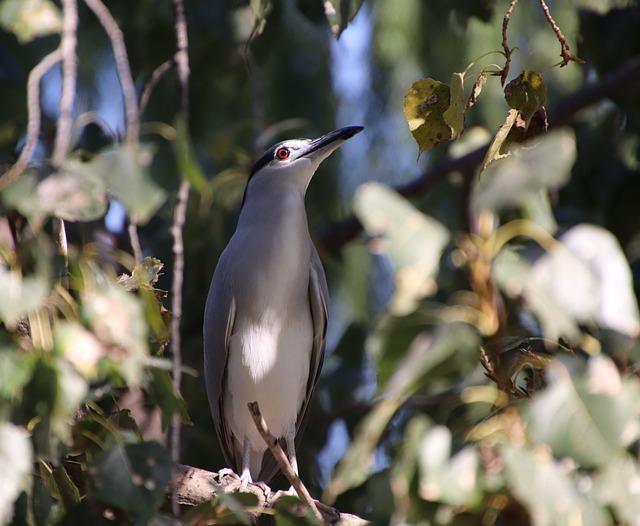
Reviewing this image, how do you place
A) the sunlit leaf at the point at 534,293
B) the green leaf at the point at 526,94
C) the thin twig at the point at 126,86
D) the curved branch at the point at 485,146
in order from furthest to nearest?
1. the curved branch at the point at 485,146
2. the green leaf at the point at 526,94
3. the thin twig at the point at 126,86
4. the sunlit leaf at the point at 534,293

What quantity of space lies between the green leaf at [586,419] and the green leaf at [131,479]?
1.98 feet

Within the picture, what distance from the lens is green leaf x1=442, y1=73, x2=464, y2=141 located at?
1.73m

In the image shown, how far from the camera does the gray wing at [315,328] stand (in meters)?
3.84

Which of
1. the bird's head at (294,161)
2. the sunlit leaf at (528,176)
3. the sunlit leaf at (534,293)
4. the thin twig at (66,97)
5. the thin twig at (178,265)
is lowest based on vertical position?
Result: the bird's head at (294,161)

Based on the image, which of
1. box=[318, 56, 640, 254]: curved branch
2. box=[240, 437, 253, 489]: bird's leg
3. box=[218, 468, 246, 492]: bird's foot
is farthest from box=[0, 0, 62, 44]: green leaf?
box=[318, 56, 640, 254]: curved branch

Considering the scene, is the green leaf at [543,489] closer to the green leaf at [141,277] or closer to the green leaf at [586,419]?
the green leaf at [586,419]

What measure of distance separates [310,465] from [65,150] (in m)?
3.33

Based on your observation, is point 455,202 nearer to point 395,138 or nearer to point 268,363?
point 395,138

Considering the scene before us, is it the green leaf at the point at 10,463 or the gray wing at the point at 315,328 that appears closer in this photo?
the green leaf at the point at 10,463

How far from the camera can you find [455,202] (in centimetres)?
553

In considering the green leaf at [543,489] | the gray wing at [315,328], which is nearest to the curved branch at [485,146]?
the gray wing at [315,328]

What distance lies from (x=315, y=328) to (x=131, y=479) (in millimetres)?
2547

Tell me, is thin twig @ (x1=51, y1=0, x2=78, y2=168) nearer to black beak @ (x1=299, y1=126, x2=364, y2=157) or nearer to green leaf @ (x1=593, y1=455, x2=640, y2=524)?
green leaf @ (x1=593, y1=455, x2=640, y2=524)

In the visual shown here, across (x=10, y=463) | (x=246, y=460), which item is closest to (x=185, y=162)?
(x=10, y=463)
